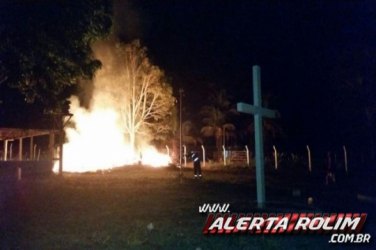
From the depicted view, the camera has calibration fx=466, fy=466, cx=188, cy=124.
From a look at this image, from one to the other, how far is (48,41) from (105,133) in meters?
31.5

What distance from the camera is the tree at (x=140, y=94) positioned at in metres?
44.4

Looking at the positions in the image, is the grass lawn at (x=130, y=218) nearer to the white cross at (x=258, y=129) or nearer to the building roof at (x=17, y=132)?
the white cross at (x=258, y=129)

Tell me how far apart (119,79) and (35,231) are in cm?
3563

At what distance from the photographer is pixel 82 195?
1623 centimetres

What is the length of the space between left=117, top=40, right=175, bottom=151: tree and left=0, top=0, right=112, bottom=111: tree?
29.8m

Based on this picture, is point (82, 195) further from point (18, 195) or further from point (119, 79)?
point (119, 79)

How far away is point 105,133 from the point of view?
43.1m

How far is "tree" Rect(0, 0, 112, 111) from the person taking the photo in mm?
11523

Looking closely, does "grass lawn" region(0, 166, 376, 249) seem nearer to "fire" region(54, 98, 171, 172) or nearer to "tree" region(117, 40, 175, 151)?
"fire" region(54, 98, 171, 172)

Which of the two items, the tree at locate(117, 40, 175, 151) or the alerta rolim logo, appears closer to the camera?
the alerta rolim logo

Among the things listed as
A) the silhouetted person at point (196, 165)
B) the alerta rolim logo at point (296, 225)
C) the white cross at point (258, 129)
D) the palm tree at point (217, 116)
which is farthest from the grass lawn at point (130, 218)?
the palm tree at point (217, 116)

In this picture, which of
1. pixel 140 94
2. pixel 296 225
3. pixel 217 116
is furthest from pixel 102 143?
pixel 296 225

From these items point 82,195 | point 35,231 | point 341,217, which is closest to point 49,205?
point 82,195

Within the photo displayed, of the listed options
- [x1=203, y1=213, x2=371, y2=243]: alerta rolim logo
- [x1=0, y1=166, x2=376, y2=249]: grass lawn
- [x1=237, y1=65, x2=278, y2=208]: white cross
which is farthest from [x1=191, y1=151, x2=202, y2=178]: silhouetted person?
[x1=203, y1=213, x2=371, y2=243]: alerta rolim logo
